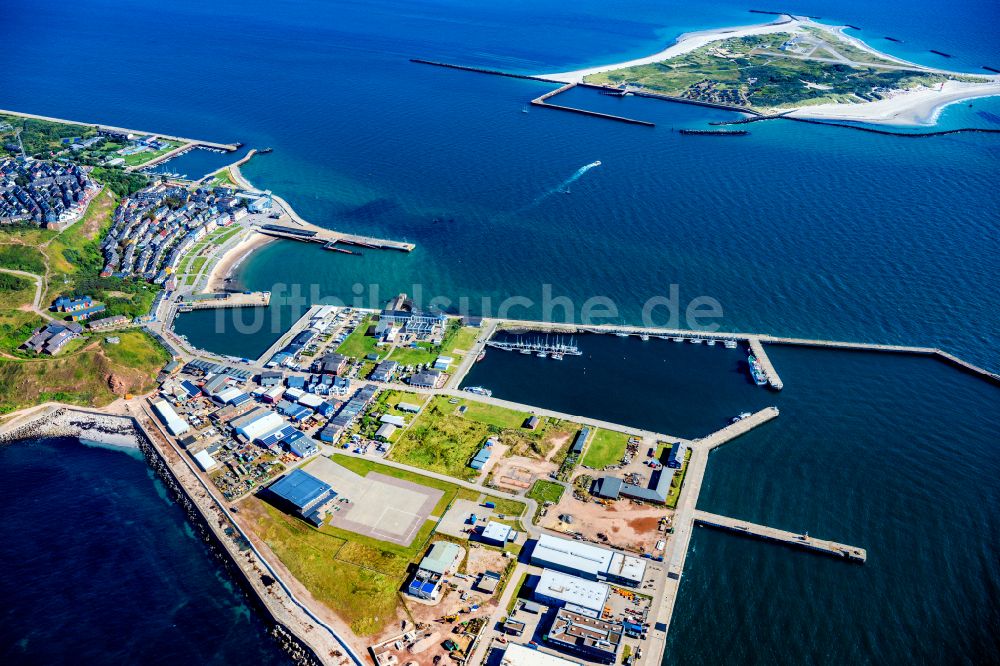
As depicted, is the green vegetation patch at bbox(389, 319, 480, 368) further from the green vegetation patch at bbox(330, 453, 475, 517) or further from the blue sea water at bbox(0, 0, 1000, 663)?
the green vegetation patch at bbox(330, 453, 475, 517)

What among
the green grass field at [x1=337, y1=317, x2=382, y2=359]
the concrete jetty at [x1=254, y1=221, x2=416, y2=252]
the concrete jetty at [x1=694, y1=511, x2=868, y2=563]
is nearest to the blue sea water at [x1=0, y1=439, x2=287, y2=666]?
the green grass field at [x1=337, y1=317, x2=382, y2=359]

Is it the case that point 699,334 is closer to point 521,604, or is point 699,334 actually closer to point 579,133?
point 521,604

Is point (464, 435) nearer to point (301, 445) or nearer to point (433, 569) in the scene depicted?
point (301, 445)

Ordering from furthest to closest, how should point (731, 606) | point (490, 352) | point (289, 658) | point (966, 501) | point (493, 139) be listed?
point (493, 139), point (490, 352), point (966, 501), point (731, 606), point (289, 658)

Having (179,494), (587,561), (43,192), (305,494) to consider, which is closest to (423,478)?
(305,494)

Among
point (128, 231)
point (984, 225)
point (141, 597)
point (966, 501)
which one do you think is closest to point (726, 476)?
point (966, 501)
